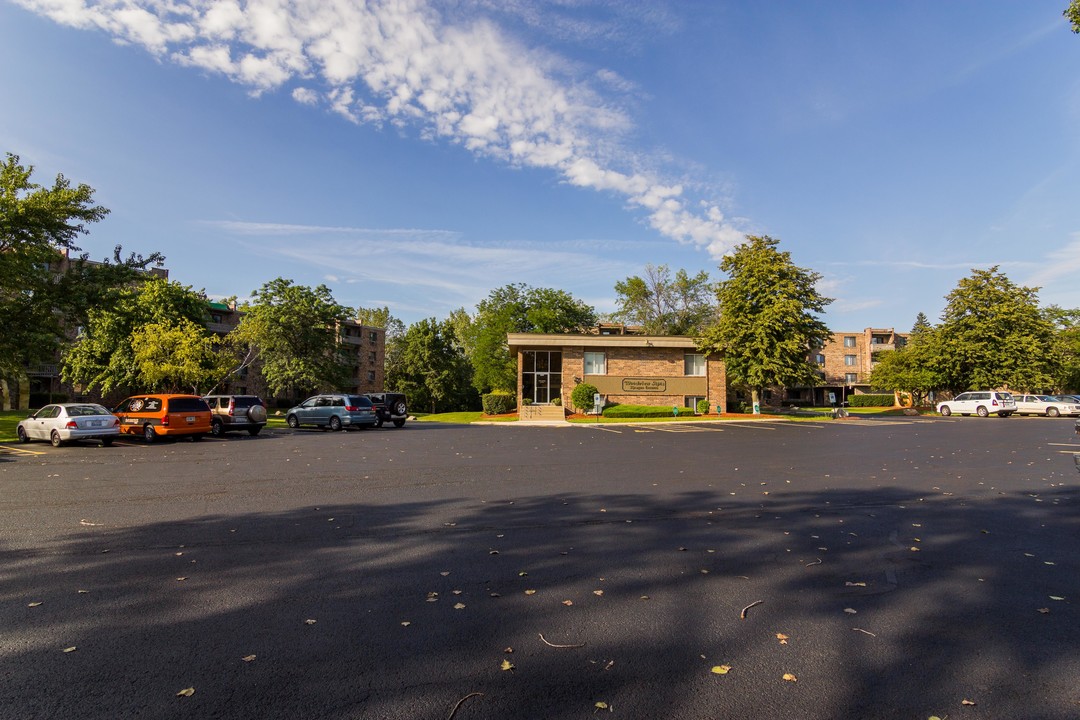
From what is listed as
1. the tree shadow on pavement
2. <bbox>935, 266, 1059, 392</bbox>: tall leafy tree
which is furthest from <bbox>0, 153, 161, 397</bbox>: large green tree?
<bbox>935, 266, 1059, 392</bbox>: tall leafy tree

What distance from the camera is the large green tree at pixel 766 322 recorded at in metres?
35.7

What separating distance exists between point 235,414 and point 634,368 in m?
24.5

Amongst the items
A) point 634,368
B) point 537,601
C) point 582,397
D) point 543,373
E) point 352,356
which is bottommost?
point 537,601

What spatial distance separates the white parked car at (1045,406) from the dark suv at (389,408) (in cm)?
3990

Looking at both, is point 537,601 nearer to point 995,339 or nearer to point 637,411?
point 637,411

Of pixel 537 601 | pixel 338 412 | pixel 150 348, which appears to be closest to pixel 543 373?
pixel 338 412

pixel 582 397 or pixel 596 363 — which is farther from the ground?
pixel 596 363

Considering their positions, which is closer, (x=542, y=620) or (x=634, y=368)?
(x=542, y=620)

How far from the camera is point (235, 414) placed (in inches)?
888

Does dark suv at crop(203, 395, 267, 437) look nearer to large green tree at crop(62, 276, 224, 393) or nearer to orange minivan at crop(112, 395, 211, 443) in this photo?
orange minivan at crop(112, 395, 211, 443)

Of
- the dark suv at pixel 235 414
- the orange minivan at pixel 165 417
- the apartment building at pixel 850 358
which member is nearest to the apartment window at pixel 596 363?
the dark suv at pixel 235 414

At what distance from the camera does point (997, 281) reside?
45.3 metres

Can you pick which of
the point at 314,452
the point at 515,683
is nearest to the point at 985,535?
the point at 515,683

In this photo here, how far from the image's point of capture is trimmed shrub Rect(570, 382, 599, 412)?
36812 millimetres
